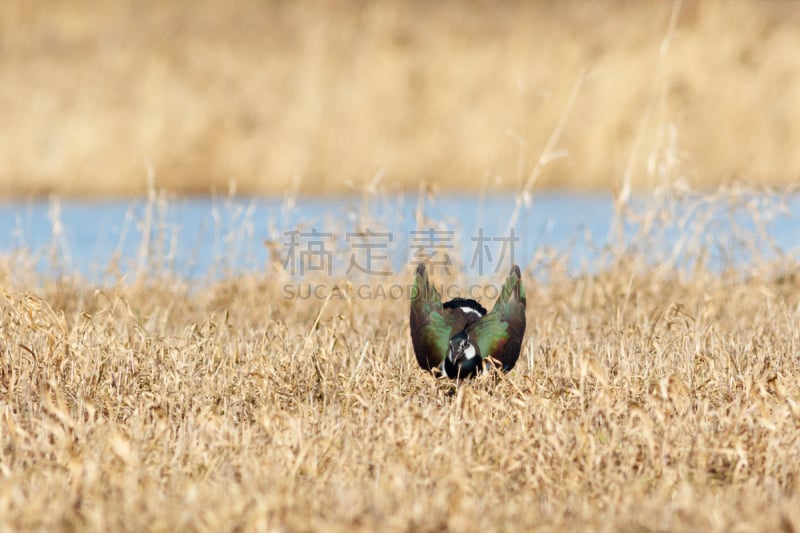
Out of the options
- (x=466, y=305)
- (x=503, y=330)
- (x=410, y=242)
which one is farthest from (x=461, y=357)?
(x=410, y=242)

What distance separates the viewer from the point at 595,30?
517 inches

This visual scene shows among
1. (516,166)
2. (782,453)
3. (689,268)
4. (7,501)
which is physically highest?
(516,166)

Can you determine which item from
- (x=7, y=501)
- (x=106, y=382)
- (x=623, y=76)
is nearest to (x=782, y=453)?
(x=7, y=501)

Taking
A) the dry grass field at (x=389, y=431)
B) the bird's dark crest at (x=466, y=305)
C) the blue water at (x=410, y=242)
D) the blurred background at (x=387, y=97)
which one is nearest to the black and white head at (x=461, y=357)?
the dry grass field at (x=389, y=431)

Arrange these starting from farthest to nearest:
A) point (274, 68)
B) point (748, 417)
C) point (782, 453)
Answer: point (274, 68), point (748, 417), point (782, 453)

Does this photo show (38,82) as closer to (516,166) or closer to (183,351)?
(516,166)

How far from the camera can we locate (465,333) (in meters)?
4.11

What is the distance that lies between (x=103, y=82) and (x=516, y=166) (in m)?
5.25

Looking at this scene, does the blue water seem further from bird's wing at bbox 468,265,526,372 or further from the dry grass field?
bird's wing at bbox 468,265,526,372

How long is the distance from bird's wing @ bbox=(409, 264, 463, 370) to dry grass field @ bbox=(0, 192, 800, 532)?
0.17m

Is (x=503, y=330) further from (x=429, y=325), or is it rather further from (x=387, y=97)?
(x=387, y=97)

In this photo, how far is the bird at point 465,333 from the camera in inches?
160

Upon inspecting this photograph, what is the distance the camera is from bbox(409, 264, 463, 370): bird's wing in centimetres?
421

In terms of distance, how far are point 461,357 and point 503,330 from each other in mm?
269
